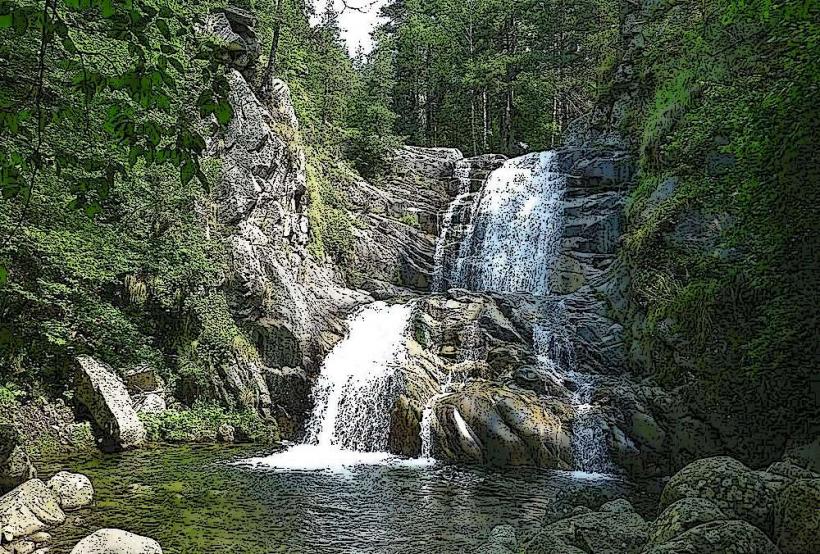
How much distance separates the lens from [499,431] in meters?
11.2

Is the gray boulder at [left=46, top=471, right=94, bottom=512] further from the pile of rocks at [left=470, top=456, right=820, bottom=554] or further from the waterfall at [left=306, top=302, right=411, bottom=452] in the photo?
the waterfall at [left=306, top=302, right=411, bottom=452]

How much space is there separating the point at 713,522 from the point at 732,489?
90 cm

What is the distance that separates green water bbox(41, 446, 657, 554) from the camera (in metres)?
6.91

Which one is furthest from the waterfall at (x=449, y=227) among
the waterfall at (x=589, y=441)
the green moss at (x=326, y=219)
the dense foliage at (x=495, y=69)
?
the waterfall at (x=589, y=441)

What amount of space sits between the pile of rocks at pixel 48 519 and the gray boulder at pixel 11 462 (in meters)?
0.33

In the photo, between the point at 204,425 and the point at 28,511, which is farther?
the point at 204,425

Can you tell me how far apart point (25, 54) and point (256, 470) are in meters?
7.62

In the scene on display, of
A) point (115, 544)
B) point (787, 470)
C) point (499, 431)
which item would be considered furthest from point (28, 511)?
point (787, 470)

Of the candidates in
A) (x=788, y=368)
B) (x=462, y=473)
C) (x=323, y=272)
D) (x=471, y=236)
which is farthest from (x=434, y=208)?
(x=788, y=368)

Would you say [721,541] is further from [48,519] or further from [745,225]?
[48,519]

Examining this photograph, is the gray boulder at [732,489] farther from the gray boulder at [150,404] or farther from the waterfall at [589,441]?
the gray boulder at [150,404]

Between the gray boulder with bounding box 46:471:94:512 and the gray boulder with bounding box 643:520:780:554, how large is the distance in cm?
690

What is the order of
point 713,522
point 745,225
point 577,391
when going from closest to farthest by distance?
1. point 713,522
2. point 745,225
3. point 577,391

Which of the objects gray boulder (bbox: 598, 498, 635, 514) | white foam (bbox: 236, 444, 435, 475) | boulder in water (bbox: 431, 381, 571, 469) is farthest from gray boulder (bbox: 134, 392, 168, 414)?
gray boulder (bbox: 598, 498, 635, 514)
